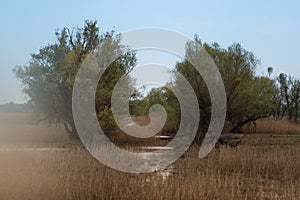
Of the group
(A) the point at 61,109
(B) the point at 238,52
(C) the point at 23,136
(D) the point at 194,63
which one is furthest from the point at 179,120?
(C) the point at 23,136

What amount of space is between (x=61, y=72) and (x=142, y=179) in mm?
10018

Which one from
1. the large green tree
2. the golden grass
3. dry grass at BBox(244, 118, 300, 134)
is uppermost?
the large green tree

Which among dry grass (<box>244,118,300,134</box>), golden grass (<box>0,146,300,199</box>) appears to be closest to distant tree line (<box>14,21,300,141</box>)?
dry grass (<box>244,118,300,134</box>)

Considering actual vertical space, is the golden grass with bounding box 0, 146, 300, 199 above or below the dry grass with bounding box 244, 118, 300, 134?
below

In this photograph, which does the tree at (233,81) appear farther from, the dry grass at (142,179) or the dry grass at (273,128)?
the dry grass at (142,179)

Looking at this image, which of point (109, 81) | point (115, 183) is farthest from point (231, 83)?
point (115, 183)

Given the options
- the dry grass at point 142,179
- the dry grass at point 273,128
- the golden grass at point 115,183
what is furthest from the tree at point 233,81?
the golden grass at point 115,183

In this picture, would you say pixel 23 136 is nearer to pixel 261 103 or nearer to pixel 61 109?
pixel 61 109

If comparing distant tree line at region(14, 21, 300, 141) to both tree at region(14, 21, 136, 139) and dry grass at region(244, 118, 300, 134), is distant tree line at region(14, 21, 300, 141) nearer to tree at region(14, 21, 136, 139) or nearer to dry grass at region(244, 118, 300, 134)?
tree at region(14, 21, 136, 139)

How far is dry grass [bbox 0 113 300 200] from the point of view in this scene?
20.9ft

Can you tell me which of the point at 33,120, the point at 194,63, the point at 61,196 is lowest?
the point at 61,196

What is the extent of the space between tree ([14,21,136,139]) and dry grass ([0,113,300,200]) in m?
6.40

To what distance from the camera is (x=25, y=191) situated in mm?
6531

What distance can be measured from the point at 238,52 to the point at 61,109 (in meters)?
8.47
